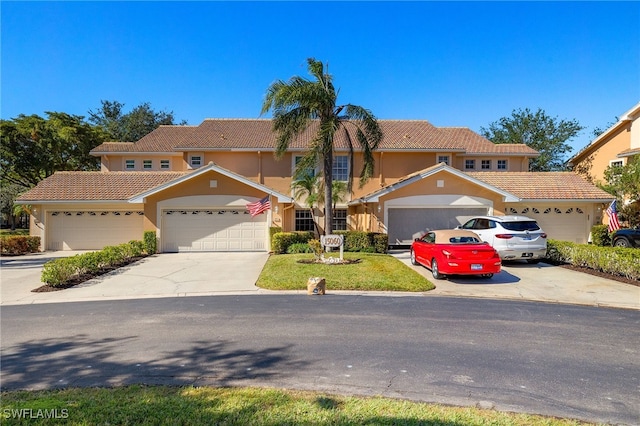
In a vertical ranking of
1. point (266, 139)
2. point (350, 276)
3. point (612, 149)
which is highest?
point (266, 139)

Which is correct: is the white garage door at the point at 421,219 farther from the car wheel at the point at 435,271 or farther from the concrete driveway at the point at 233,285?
the car wheel at the point at 435,271

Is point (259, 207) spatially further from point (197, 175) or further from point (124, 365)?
point (124, 365)

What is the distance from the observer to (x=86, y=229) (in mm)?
20828

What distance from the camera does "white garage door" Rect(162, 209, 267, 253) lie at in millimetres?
19703

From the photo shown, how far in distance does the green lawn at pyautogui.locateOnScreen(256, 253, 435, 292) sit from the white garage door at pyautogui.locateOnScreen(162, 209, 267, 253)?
582cm

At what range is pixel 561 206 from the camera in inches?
804

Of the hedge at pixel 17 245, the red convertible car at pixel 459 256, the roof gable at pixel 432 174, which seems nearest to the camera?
the red convertible car at pixel 459 256

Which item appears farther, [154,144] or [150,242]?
[154,144]

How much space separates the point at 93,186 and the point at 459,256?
20.2 meters

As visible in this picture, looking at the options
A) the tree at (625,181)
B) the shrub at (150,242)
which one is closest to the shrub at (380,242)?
the shrub at (150,242)

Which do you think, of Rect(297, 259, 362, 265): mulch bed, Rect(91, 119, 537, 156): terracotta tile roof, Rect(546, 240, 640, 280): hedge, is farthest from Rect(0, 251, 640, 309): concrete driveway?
Rect(91, 119, 537, 156): terracotta tile roof

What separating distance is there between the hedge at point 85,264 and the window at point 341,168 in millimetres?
12012

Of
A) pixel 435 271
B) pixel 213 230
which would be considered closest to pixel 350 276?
pixel 435 271

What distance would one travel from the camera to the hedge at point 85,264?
11.2 metres
